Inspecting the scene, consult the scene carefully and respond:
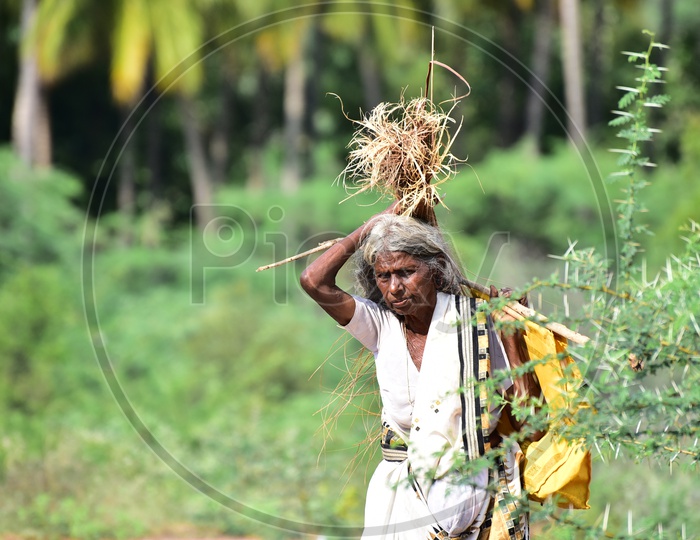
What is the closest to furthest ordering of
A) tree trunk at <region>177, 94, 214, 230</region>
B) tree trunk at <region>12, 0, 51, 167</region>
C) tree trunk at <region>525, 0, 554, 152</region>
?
tree trunk at <region>12, 0, 51, 167</region>, tree trunk at <region>525, 0, 554, 152</region>, tree trunk at <region>177, 94, 214, 230</region>

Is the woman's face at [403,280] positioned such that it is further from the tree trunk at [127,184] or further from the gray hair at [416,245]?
the tree trunk at [127,184]

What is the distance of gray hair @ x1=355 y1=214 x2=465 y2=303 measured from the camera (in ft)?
12.0

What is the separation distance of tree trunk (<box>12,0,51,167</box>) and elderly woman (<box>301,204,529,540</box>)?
52.9ft

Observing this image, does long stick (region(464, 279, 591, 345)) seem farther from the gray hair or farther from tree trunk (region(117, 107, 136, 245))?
tree trunk (region(117, 107, 136, 245))

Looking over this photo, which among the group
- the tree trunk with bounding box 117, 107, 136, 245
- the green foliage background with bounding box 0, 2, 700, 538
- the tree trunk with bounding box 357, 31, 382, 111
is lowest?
the green foliage background with bounding box 0, 2, 700, 538

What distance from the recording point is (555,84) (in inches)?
965

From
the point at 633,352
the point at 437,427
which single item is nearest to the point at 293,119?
the point at 437,427

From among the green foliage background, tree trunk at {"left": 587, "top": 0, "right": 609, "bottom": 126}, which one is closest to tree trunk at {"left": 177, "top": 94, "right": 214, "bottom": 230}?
the green foliage background

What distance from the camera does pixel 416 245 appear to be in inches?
144

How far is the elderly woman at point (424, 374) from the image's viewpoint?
3.59 metres

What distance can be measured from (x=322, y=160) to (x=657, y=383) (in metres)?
15.2

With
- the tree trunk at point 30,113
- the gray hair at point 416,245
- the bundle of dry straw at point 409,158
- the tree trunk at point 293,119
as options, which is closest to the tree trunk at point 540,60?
the tree trunk at point 293,119

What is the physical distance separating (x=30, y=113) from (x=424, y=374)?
1740 cm

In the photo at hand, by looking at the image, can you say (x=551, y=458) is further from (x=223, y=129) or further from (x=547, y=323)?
(x=223, y=129)
